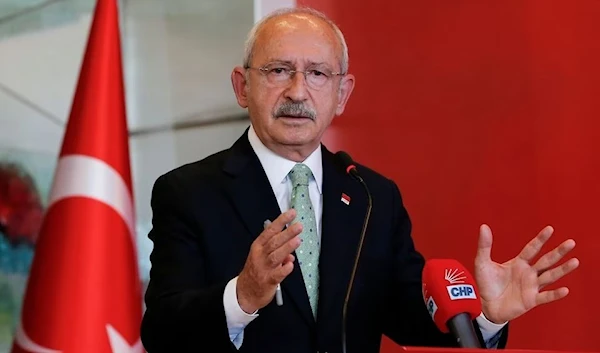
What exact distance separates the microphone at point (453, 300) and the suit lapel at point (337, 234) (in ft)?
1.29

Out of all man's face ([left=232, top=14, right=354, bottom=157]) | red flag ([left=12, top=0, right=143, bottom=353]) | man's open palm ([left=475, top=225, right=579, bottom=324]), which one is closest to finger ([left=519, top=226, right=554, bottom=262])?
man's open palm ([left=475, top=225, right=579, bottom=324])

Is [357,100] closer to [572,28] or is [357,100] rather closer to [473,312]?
[572,28]

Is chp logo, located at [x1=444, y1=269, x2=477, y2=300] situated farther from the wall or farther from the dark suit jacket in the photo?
the wall

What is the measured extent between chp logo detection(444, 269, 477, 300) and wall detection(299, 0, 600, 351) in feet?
4.10

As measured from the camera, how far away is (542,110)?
2832mm

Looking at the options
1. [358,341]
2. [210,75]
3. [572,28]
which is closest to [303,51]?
[358,341]

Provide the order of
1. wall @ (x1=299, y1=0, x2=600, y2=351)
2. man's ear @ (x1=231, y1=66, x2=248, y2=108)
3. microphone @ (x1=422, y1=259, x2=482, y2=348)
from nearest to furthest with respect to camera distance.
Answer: microphone @ (x1=422, y1=259, x2=482, y2=348)
man's ear @ (x1=231, y1=66, x2=248, y2=108)
wall @ (x1=299, y1=0, x2=600, y2=351)

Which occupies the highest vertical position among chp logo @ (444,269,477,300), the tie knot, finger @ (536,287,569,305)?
the tie knot

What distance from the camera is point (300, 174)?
214 centimetres

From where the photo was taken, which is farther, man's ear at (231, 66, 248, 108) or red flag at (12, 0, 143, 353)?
red flag at (12, 0, 143, 353)

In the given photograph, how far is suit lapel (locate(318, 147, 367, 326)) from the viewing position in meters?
1.99

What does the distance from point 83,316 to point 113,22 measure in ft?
3.42

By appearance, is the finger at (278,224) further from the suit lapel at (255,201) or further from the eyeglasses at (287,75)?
the eyeglasses at (287,75)

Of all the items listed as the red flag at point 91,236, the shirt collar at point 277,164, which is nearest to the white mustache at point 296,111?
the shirt collar at point 277,164
